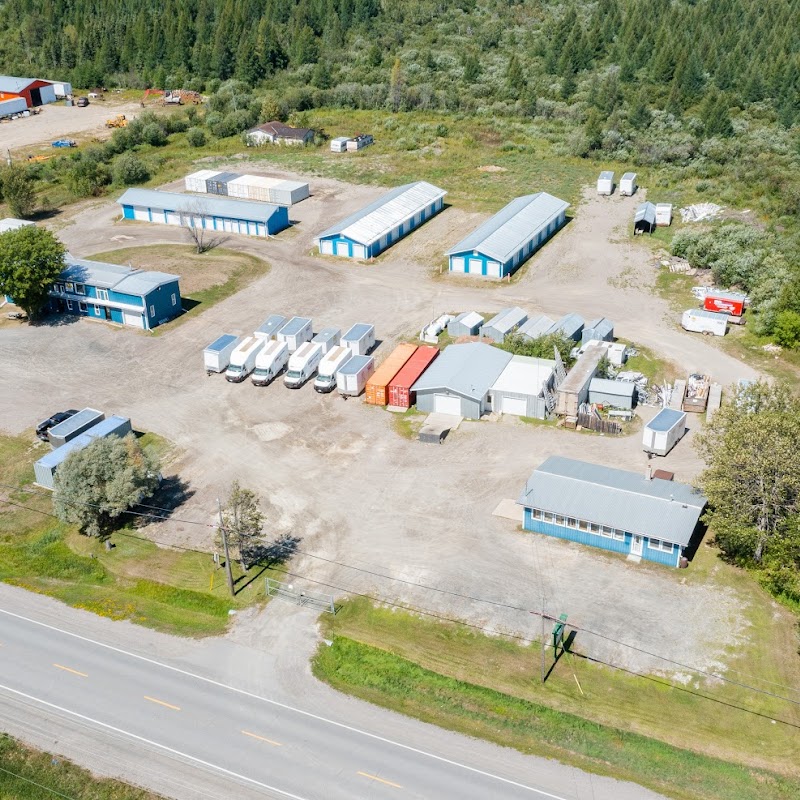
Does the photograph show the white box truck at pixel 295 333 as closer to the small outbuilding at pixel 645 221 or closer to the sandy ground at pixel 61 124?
the small outbuilding at pixel 645 221

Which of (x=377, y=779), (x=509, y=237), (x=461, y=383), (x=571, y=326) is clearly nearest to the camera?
(x=377, y=779)

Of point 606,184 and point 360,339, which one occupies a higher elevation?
point 606,184

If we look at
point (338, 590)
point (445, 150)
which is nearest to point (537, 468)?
point (338, 590)

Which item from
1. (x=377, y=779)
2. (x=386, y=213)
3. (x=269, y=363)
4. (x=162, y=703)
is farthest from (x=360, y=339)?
(x=377, y=779)

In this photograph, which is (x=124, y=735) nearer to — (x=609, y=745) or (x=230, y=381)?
(x=609, y=745)

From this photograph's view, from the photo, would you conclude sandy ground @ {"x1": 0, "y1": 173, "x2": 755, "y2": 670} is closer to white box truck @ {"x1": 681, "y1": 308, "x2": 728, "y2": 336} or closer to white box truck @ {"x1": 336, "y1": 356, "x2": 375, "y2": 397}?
white box truck @ {"x1": 681, "y1": 308, "x2": 728, "y2": 336}

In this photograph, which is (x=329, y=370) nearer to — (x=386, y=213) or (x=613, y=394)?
(x=613, y=394)
